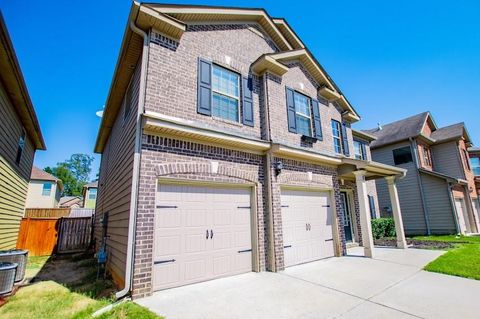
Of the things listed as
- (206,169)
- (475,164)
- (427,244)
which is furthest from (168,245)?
(475,164)

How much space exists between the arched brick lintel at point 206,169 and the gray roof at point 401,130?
15530mm

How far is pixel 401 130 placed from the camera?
18.3 m

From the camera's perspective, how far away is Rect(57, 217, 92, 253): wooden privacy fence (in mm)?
12242

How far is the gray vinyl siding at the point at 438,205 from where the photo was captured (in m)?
15.0

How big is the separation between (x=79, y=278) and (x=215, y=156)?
4.93 meters

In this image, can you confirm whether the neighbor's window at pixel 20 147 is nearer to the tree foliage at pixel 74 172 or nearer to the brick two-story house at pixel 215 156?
the brick two-story house at pixel 215 156

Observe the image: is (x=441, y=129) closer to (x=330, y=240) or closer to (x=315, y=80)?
(x=315, y=80)

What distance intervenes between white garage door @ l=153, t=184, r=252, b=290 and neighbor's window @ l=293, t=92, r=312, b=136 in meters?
3.68

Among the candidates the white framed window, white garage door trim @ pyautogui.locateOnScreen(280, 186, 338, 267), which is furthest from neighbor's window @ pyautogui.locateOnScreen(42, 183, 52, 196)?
white garage door trim @ pyautogui.locateOnScreen(280, 186, 338, 267)

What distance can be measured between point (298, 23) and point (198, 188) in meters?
8.37

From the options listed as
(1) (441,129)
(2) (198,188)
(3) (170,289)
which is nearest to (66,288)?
(3) (170,289)

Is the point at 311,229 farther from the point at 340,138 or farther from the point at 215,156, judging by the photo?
the point at 340,138

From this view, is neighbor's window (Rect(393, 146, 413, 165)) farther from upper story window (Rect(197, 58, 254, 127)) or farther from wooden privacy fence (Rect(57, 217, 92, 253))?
wooden privacy fence (Rect(57, 217, 92, 253))

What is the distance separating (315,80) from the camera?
1014 cm
